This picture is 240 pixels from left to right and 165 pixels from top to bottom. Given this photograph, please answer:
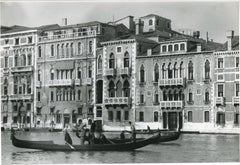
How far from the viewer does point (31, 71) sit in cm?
1681

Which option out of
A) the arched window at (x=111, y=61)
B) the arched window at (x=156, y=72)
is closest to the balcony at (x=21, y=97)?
the arched window at (x=111, y=61)

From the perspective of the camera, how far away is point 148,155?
12.1 metres

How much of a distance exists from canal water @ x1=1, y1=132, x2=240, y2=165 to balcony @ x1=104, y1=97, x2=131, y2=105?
3645mm

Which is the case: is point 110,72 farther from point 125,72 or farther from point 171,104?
point 171,104

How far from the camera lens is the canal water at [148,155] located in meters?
11.4

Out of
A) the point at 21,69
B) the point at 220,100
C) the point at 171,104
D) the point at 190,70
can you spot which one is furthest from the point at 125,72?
the point at 21,69

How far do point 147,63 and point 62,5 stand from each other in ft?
22.9

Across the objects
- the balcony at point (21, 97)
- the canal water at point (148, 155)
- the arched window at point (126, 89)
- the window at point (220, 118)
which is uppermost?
the arched window at point (126, 89)

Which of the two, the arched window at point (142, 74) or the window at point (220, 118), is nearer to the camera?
the window at point (220, 118)

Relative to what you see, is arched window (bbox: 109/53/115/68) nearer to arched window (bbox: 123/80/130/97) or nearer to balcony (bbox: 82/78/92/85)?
arched window (bbox: 123/80/130/97)

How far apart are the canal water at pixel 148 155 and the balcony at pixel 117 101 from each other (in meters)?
3.64

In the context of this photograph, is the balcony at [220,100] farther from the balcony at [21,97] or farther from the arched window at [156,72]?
the balcony at [21,97]

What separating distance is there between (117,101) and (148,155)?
19.2ft

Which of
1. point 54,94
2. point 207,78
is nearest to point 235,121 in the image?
point 207,78
